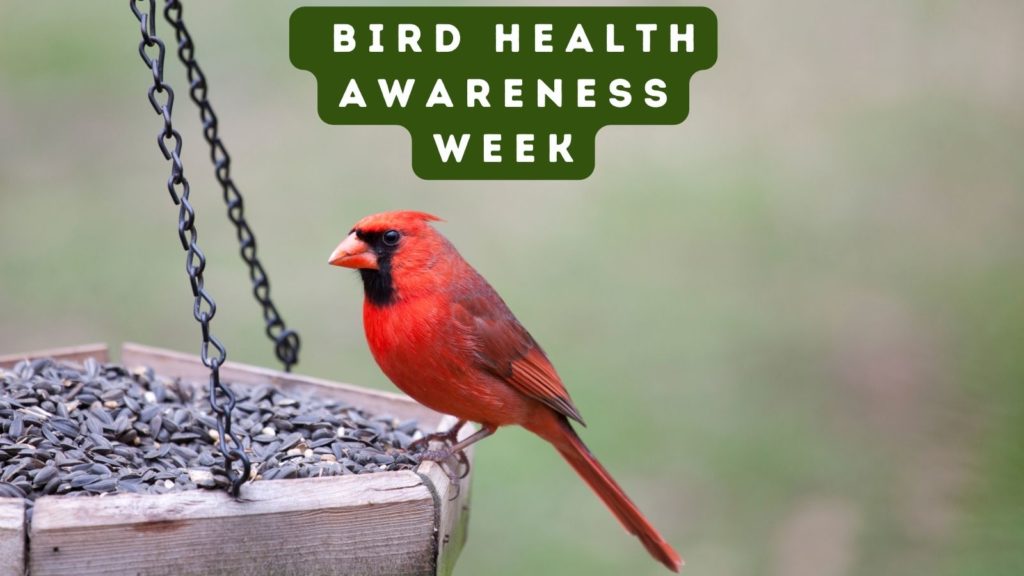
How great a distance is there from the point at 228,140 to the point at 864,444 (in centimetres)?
372

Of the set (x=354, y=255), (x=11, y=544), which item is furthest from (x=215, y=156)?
(x=11, y=544)

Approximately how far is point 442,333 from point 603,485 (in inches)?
28.4

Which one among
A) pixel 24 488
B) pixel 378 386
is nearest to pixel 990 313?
pixel 24 488

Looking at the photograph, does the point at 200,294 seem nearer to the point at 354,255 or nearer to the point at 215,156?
the point at 354,255

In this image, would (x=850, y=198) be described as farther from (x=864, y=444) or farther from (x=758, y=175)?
(x=864, y=444)

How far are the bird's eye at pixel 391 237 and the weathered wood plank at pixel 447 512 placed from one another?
0.57 meters

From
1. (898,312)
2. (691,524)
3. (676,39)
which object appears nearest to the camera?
(676,39)

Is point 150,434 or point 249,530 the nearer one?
point 249,530

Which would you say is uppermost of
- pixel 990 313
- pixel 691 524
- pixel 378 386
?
pixel 990 313

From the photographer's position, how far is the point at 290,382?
12.0ft

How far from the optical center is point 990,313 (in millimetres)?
2908

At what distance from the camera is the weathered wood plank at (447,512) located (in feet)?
9.02

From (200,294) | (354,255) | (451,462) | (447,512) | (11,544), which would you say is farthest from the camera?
(354,255)

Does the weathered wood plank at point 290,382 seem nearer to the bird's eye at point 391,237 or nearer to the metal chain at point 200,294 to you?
the bird's eye at point 391,237
